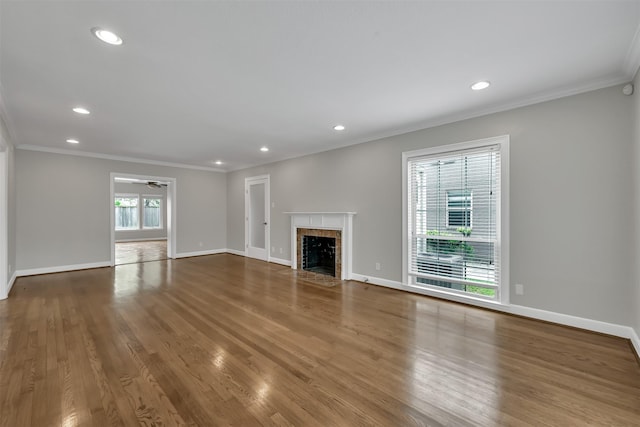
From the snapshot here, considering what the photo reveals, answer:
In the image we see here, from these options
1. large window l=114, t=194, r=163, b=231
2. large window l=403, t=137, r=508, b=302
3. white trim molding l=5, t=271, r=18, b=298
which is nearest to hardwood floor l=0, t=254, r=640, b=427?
large window l=403, t=137, r=508, b=302

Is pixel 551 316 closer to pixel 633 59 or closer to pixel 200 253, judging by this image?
pixel 633 59

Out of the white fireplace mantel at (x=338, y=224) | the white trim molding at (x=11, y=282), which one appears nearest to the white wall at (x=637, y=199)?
the white fireplace mantel at (x=338, y=224)

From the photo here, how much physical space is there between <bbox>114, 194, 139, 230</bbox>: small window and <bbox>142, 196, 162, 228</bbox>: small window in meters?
0.33

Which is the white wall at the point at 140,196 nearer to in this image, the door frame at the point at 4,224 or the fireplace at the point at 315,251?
the door frame at the point at 4,224

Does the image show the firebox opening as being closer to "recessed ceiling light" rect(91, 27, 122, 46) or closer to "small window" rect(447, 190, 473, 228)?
"small window" rect(447, 190, 473, 228)

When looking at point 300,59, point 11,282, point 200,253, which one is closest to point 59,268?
point 11,282

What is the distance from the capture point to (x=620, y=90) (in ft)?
8.82

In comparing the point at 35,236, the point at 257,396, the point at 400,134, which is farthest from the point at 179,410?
the point at 35,236

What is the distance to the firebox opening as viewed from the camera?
19.1 feet

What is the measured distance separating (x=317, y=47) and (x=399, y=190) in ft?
8.90

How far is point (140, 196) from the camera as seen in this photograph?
11.8 metres

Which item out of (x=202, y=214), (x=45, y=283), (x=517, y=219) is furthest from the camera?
(x=202, y=214)

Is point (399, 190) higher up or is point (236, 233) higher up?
point (399, 190)

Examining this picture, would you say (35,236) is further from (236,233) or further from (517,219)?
(517,219)
